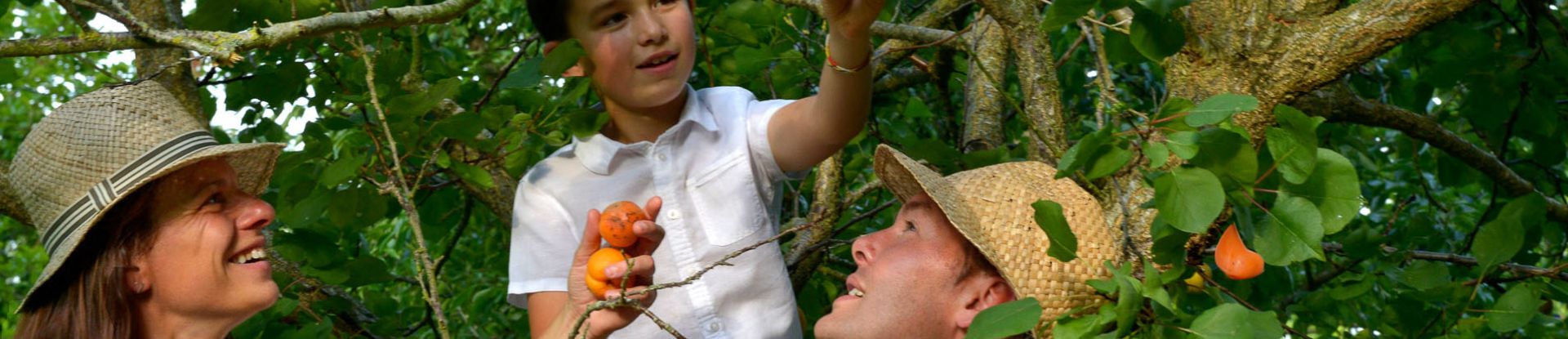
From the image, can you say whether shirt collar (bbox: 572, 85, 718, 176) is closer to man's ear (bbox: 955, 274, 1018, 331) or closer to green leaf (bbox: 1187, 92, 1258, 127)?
man's ear (bbox: 955, 274, 1018, 331)

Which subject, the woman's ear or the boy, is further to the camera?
the boy

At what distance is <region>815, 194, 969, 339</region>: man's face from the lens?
219cm

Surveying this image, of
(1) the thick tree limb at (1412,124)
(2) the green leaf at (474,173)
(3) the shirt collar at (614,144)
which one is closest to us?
(3) the shirt collar at (614,144)

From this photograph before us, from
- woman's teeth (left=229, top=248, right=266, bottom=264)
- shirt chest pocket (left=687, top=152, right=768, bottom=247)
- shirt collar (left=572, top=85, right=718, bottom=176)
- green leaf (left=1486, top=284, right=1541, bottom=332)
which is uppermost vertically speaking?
woman's teeth (left=229, top=248, right=266, bottom=264)

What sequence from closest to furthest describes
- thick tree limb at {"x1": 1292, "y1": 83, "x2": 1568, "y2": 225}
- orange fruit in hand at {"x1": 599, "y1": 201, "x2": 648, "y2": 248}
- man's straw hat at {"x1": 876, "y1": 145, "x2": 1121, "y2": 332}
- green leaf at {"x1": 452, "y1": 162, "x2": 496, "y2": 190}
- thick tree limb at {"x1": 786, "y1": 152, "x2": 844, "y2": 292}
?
1. man's straw hat at {"x1": 876, "y1": 145, "x2": 1121, "y2": 332}
2. orange fruit in hand at {"x1": 599, "y1": 201, "x2": 648, "y2": 248}
3. green leaf at {"x1": 452, "y1": 162, "x2": 496, "y2": 190}
4. thick tree limb at {"x1": 786, "y1": 152, "x2": 844, "y2": 292}
5. thick tree limb at {"x1": 1292, "y1": 83, "x2": 1568, "y2": 225}

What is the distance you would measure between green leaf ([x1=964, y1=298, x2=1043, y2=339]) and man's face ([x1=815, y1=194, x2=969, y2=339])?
399 mm

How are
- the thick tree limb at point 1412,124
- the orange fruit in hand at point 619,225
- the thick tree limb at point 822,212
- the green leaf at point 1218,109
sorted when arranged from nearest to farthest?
1. the green leaf at point 1218,109
2. the orange fruit in hand at point 619,225
3. the thick tree limb at point 822,212
4. the thick tree limb at point 1412,124

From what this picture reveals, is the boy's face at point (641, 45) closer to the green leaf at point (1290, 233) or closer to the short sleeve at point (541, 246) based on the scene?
the short sleeve at point (541, 246)

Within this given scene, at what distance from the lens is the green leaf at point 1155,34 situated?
1915mm

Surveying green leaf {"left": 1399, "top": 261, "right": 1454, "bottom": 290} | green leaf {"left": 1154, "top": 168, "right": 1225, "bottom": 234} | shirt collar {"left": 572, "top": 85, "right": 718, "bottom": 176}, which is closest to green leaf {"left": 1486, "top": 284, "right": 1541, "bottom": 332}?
green leaf {"left": 1399, "top": 261, "right": 1454, "bottom": 290}

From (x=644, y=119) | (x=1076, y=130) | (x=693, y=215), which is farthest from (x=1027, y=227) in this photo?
(x=1076, y=130)

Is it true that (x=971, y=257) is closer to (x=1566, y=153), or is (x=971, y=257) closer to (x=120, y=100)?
(x=120, y=100)

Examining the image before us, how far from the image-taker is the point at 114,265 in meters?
2.09

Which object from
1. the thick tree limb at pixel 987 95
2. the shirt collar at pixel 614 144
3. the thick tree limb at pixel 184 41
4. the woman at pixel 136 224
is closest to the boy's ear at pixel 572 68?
the shirt collar at pixel 614 144
